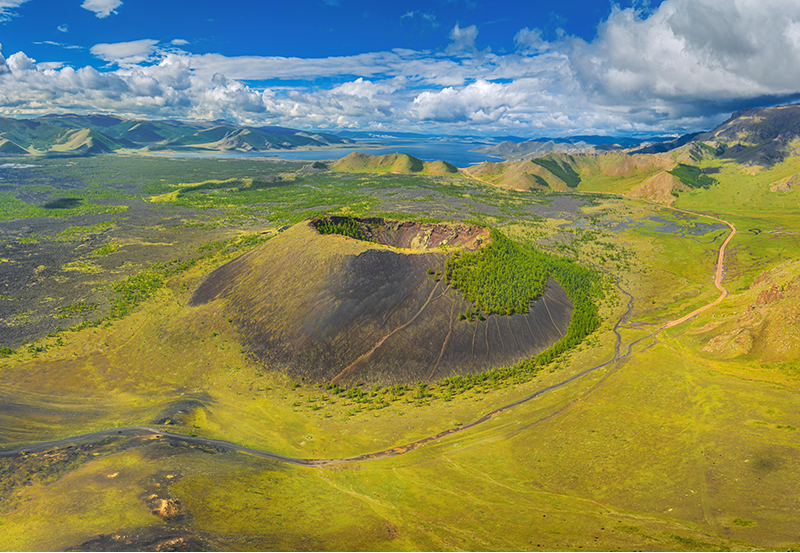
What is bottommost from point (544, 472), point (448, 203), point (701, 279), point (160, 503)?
→ point (544, 472)

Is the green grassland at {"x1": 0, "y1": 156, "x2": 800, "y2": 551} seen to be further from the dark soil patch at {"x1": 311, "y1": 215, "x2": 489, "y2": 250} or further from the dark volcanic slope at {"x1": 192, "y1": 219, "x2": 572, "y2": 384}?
the dark soil patch at {"x1": 311, "y1": 215, "x2": 489, "y2": 250}

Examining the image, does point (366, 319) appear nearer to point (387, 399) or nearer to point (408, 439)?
point (387, 399)

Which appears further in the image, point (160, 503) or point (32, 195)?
point (32, 195)

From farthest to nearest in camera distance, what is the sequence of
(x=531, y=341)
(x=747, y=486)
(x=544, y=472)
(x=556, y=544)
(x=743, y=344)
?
(x=531, y=341)
(x=743, y=344)
(x=544, y=472)
(x=747, y=486)
(x=556, y=544)

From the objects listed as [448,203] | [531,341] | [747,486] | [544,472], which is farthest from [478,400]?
[448,203]

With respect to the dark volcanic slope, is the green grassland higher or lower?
lower

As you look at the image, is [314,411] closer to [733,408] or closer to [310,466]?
[310,466]

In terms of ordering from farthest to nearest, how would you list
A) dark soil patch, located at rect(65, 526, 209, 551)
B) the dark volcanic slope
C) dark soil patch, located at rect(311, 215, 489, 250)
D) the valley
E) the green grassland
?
dark soil patch, located at rect(311, 215, 489, 250), the dark volcanic slope, the valley, the green grassland, dark soil patch, located at rect(65, 526, 209, 551)

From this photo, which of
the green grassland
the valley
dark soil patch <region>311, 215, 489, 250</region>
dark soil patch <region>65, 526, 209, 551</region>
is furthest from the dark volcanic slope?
dark soil patch <region>65, 526, 209, 551</region>
